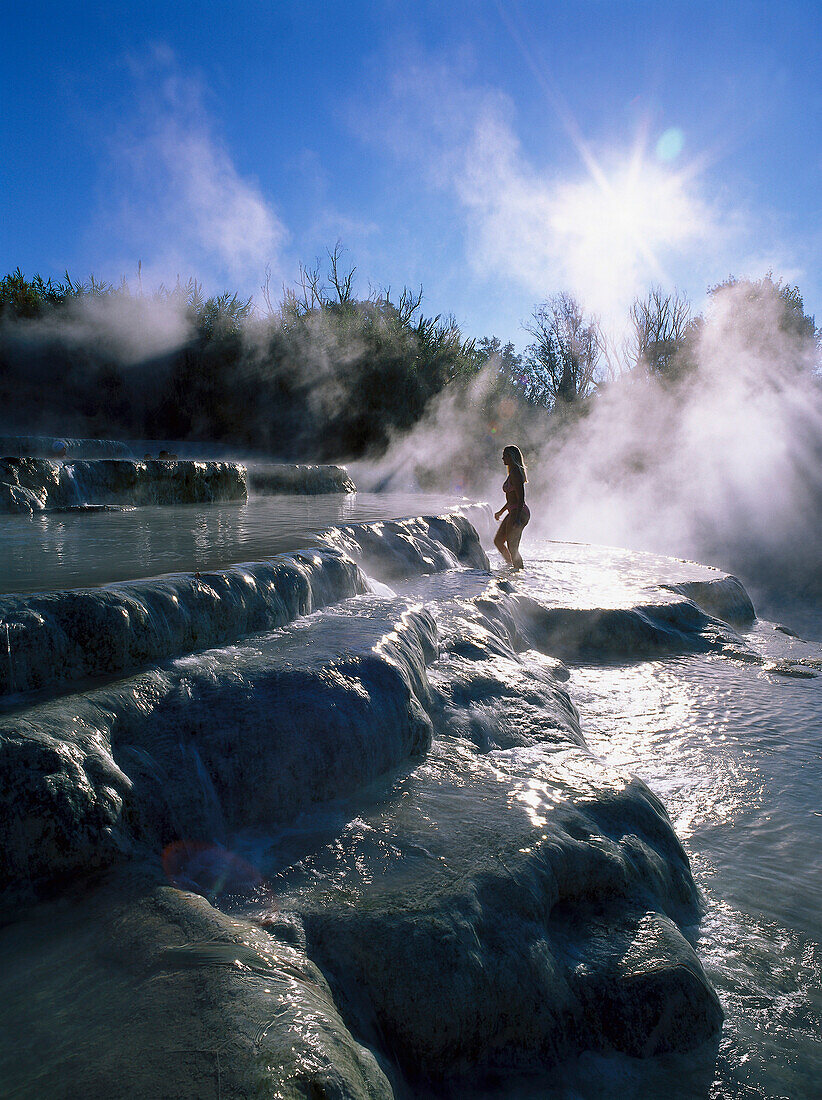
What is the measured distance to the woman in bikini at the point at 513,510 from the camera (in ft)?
22.0

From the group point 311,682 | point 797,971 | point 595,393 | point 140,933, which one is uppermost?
point 595,393

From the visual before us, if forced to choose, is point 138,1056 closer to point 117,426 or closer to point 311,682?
point 311,682

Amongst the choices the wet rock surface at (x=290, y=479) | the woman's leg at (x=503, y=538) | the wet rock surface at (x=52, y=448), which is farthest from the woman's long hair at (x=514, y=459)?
the wet rock surface at (x=52, y=448)

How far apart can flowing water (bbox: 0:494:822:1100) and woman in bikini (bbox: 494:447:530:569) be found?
0.29 meters

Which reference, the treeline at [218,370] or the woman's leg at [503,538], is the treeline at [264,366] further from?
the woman's leg at [503,538]

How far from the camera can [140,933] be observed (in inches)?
61.7

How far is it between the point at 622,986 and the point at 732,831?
1530mm

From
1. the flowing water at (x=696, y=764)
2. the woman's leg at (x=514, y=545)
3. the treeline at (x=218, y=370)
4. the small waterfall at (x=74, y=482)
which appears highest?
the treeline at (x=218, y=370)

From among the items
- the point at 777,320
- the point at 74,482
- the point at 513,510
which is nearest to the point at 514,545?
the point at 513,510

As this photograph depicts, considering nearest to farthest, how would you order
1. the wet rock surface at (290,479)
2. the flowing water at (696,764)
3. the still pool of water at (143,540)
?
the flowing water at (696,764), the still pool of water at (143,540), the wet rock surface at (290,479)

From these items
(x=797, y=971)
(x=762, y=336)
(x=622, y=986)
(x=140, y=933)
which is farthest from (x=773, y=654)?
(x=762, y=336)

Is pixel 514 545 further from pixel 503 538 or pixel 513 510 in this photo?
pixel 513 510

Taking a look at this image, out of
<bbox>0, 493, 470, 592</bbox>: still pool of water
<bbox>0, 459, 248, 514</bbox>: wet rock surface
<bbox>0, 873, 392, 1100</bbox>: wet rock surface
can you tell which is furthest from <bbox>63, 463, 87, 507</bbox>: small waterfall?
<bbox>0, 873, 392, 1100</bbox>: wet rock surface

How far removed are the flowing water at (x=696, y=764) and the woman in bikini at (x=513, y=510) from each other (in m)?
0.29
